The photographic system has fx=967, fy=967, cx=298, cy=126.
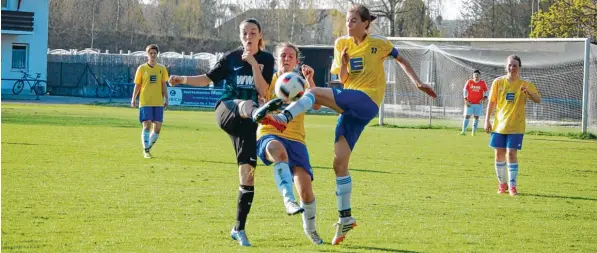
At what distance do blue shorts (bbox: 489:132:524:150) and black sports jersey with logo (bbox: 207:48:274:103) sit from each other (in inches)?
261

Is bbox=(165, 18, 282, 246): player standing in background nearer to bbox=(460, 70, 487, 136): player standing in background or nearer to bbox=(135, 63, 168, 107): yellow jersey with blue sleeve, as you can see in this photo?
bbox=(135, 63, 168, 107): yellow jersey with blue sleeve

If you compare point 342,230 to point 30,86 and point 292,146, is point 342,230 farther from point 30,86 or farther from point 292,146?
point 30,86

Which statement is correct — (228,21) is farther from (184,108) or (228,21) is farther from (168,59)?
(184,108)

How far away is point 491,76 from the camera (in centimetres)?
3619

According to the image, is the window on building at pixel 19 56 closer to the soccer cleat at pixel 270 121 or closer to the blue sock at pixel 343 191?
the blue sock at pixel 343 191

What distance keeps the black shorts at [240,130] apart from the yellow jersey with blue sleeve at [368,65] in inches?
47.2

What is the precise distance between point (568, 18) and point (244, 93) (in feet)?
106

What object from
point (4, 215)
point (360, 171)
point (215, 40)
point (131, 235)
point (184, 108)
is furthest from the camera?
point (215, 40)

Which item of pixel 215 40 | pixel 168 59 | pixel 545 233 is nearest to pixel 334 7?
pixel 215 40

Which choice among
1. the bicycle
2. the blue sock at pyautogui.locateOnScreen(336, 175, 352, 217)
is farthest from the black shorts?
the bicycle

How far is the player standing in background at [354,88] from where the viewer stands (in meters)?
9.35

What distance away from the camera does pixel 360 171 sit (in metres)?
17.7

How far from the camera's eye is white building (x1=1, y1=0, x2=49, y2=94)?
192 feet

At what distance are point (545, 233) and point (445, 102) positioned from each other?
87.4ft
